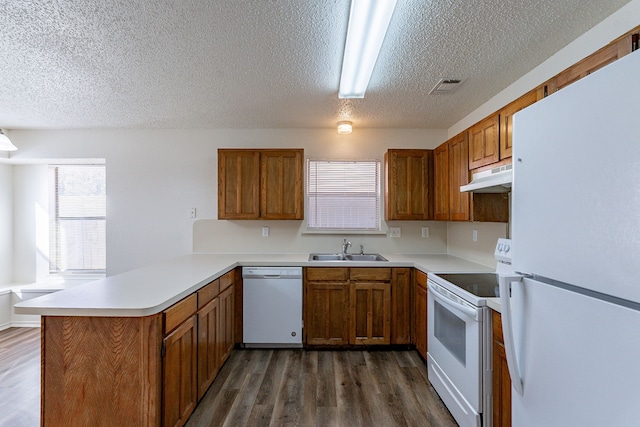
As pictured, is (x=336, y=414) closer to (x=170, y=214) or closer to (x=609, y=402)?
(x=609, y=402)

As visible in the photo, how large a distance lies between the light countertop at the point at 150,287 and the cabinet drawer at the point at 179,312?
43mm

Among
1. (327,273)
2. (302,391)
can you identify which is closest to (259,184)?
(327,273)

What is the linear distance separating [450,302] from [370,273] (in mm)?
1039

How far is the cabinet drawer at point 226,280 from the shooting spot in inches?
101

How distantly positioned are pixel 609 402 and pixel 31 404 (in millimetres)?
3249

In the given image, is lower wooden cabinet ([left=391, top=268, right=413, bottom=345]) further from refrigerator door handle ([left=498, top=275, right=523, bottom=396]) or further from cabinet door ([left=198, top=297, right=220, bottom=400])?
refrigerator door handle ([left=498, top=275, right=523, bottom=396])

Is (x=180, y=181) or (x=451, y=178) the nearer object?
(x=451, y=178)

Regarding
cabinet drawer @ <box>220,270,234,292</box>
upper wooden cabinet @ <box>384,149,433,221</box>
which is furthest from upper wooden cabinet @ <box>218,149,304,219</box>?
upper wooden cabinet @ <box>384,149,433,221</box>

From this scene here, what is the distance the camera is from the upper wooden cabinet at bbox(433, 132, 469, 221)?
2566 millimetres

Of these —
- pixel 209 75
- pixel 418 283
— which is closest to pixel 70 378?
pixel 209 75

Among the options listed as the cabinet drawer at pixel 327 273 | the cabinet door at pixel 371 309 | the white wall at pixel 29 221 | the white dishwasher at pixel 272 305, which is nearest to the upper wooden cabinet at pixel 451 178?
the cabinet door at pixel 371 309

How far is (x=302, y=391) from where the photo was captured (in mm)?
2293

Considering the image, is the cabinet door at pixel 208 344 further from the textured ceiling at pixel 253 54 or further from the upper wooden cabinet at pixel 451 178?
the upper wooden cabinet at pixel 451 178

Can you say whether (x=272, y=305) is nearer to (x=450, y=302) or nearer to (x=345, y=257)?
(x=345, y=257)
